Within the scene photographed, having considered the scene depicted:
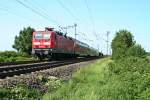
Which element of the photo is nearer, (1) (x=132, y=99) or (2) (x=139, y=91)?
(1) (x=132, y=99)

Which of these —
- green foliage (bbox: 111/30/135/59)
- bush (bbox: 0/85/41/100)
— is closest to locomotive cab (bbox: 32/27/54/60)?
green foliage (bbox: 111/30/135/59)

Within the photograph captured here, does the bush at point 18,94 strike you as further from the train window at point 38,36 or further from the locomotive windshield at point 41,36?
the train window at point 38,36

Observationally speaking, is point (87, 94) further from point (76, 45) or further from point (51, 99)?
point (76, 45)

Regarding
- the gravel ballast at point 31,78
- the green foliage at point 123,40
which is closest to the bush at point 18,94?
the gravel ballast at point 31,78

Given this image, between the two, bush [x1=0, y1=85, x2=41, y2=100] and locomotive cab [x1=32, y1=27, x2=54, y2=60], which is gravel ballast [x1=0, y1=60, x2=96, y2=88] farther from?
locomotive cab [x1=32, y1=27, x2=54, y2=60]

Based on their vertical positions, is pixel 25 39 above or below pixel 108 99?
above

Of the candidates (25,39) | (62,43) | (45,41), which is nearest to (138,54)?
(62,43)

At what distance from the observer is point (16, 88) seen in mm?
12930

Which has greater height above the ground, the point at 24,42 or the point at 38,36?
the point at 24,42

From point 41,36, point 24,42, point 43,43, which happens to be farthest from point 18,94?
point 24,42

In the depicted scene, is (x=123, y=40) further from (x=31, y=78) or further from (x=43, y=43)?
(x=31, y=78)

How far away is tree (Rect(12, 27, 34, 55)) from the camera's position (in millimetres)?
94238

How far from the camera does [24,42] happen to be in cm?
9700

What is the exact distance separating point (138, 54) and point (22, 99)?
131 feet
